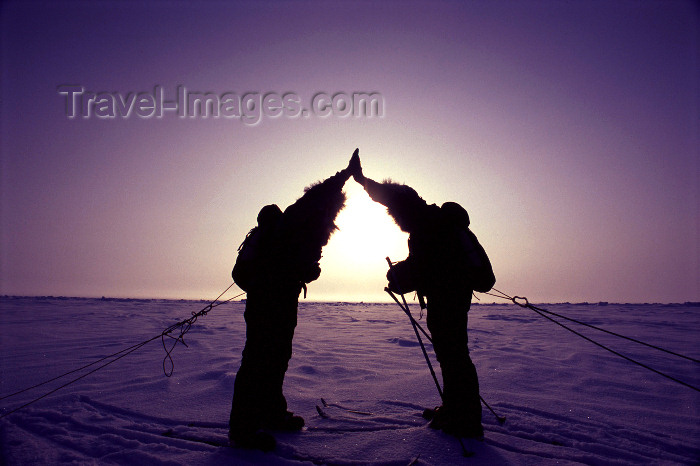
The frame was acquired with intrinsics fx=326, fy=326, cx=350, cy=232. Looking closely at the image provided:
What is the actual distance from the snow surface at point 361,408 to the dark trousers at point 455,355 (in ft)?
1.12

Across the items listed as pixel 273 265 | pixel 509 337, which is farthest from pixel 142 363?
pixel 509 337

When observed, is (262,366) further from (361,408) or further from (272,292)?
(361,408)

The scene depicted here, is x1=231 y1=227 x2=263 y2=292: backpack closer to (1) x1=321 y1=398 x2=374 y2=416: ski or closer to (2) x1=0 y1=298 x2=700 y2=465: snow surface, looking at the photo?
(2) x1=0 y1=298 x2=700 y2=465: snow surface

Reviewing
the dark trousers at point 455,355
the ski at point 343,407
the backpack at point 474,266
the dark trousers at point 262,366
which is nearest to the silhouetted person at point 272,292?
the dark trousers at point 262,366

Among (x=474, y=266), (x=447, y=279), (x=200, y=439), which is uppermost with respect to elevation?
(x=474, y=266)

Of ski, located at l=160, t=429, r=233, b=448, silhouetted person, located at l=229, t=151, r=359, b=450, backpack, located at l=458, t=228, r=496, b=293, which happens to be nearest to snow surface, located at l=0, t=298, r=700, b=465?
ski, located at l=160, t=429, r=233, b=448

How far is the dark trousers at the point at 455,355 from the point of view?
3.37 metres

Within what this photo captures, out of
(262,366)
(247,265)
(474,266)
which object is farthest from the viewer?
(474,266)

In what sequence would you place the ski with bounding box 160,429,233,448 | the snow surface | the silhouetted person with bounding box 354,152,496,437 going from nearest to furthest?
the snow surface
the ski with bounding box 160,429,233,448
the silhouetted person with bounding box 354,152,496,437

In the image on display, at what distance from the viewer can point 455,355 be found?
346 cm

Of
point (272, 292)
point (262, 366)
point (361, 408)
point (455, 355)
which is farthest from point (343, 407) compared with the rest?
point (272, 292)

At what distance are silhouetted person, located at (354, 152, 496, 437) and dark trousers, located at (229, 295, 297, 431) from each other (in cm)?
137

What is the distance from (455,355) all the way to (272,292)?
6.75ft

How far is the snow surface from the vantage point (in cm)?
312
